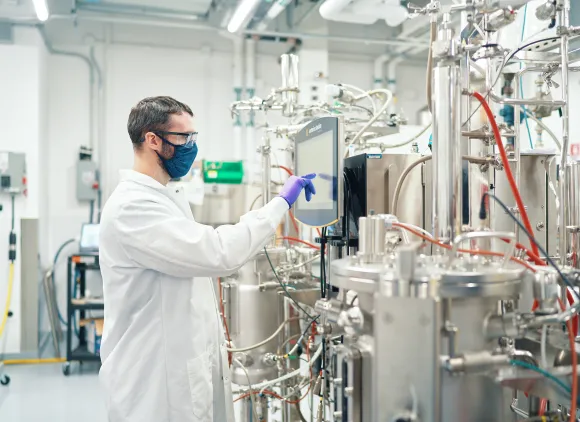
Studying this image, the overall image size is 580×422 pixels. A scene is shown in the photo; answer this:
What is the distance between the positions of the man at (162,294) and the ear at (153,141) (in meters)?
0.07

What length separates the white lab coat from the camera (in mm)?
1454

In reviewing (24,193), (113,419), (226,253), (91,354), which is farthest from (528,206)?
(24,193)

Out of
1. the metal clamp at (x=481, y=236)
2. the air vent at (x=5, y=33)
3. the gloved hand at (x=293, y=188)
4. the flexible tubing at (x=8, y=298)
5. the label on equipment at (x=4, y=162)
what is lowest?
the flexible tubing at (x=8, y=298)

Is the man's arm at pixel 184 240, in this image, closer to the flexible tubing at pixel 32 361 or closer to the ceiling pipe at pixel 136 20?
the flexible tubing at pixel 32 361

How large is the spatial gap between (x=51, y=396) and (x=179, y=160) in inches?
99.4

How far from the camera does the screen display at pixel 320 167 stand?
1.50 metres

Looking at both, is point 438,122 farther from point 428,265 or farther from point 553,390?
point 553,390

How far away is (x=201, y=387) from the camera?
155 cm

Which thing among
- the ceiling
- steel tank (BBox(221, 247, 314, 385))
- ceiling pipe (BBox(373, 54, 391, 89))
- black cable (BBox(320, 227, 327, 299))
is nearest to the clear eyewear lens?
black cable (BBox(320, 227, 327, 299))

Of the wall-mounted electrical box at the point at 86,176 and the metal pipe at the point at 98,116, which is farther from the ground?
the metal pipe at the point at 98,116

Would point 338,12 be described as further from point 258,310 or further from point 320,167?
point 320,167

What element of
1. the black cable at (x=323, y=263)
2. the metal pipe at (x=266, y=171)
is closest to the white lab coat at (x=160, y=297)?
the black cable at (x=323, y=263)

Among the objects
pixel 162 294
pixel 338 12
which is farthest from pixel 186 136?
pixel 338 12

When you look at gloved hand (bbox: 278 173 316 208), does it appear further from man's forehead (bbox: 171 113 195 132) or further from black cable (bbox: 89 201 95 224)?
black cable (bbox: 89 201 95 224)
